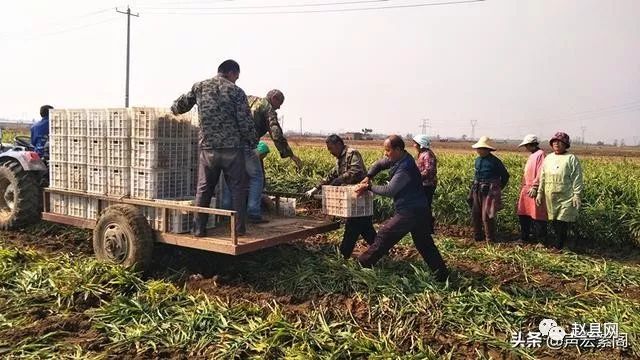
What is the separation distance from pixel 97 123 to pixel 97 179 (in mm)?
688

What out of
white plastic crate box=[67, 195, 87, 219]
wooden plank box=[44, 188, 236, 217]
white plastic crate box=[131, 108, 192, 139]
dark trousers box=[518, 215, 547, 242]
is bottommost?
dark trousers box=[518, 215, 547, 242]

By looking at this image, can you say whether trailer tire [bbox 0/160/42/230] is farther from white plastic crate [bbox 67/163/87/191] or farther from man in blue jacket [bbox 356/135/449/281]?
man in blue jacket [bbox 356/135/449/281]

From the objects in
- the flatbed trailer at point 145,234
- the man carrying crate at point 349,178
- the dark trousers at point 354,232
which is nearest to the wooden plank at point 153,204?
the flatbed trailer at point 145,234

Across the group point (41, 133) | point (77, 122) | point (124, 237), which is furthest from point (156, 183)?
point (41, 133)

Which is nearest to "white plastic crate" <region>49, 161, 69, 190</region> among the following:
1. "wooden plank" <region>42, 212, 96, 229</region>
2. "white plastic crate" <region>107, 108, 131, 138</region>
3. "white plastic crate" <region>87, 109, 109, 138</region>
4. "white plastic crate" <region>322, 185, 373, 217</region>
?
"wooden plank" <region>42, 212, 96, 229</region>

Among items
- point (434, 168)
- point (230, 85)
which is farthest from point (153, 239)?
point (434, 168)

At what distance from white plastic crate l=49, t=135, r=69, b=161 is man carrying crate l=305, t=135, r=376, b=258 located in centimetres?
318

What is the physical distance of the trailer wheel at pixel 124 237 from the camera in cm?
548

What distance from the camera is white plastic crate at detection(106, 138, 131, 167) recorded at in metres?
5.84

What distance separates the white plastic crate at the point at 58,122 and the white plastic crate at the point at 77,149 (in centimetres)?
16

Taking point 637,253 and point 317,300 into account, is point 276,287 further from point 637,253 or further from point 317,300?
point 637,253

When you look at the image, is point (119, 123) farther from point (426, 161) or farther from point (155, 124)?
point (426, 161)

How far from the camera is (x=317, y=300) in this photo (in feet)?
17.1

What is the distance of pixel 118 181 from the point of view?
234 inches
